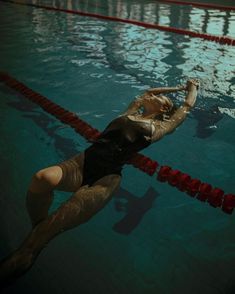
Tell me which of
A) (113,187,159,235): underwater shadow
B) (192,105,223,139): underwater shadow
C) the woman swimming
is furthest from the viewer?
(192,105,223,139): underwater shadow

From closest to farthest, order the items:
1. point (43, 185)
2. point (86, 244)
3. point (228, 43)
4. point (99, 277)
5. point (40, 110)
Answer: point (43, 185) → point (99, 277) → point (86, 244) → point (40, 110) → point (228, 43)

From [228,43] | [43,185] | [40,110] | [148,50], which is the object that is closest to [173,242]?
[43,185]

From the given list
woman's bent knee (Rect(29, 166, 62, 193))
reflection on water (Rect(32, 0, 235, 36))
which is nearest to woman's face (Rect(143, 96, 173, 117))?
woman's bent knee (Rect(29, 166, 62, 193))

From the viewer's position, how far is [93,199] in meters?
2.52

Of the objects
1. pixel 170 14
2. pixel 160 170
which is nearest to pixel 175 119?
pixel 160 170

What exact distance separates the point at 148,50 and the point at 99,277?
719cm

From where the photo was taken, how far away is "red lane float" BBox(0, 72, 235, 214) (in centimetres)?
284

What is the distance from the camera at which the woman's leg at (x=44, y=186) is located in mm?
2258

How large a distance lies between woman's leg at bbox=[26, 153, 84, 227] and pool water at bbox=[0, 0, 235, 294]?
0.52 m

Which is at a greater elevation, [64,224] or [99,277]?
[64,224]

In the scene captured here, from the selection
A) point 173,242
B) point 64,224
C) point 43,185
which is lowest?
point 173,242

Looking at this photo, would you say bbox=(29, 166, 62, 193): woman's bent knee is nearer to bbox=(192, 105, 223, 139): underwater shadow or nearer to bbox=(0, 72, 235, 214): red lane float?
bbox=(0, 72, 235, 214): red lane float

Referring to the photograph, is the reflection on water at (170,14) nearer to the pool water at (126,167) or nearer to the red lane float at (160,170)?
the pool water at (126,167)

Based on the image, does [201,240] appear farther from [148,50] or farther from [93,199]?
[148,50]
